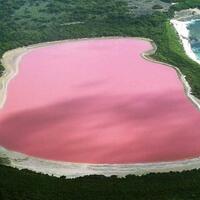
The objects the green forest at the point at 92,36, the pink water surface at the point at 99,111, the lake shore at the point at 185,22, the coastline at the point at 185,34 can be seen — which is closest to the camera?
the green forest at the point at 92,36

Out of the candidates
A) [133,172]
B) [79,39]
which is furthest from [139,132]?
[79,39]

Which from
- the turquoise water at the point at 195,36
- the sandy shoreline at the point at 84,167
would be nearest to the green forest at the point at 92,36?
the sandy shoreline at the point at 84,167

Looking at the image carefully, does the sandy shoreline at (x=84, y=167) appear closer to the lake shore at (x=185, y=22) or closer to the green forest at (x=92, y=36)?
the green forest at (x=92, y=36)

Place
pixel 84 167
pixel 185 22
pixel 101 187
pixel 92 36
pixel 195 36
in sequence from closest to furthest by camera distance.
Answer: pixel 101 187
pixel 84 167
pixel 92 36
pixel 195 36
pixel 185 22

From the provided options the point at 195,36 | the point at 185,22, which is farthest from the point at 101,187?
the point at 185,22

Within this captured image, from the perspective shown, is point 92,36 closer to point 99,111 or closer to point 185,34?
point 185,34

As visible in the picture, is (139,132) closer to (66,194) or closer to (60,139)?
(60,139)
